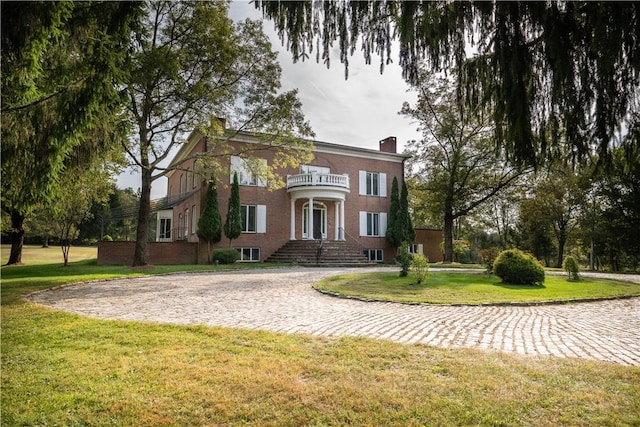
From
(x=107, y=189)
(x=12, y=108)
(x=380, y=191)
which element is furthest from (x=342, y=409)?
(x=380, y=191)

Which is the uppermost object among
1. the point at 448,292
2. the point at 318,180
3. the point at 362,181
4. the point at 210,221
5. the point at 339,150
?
the point at 339,150

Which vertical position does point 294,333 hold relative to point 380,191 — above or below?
below

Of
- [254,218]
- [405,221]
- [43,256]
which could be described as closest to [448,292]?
[254,218]

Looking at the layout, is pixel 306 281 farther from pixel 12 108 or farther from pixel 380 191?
pixel 380 191

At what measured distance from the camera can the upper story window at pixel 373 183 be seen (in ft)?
88.2

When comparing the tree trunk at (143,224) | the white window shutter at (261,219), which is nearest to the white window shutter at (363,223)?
the white window shutter at (261,219)

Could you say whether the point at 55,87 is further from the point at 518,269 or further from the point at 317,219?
the point at 317,219

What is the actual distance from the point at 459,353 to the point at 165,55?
1538cm

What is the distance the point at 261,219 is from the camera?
23281 mm

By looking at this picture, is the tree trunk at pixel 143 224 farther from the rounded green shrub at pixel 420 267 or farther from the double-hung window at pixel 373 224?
the double-hung window at pixel 373 224

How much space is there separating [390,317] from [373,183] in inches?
846

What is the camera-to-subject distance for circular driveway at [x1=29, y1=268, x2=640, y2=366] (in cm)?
482

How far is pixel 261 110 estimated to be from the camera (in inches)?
729

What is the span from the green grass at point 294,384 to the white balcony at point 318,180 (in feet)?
62.1
